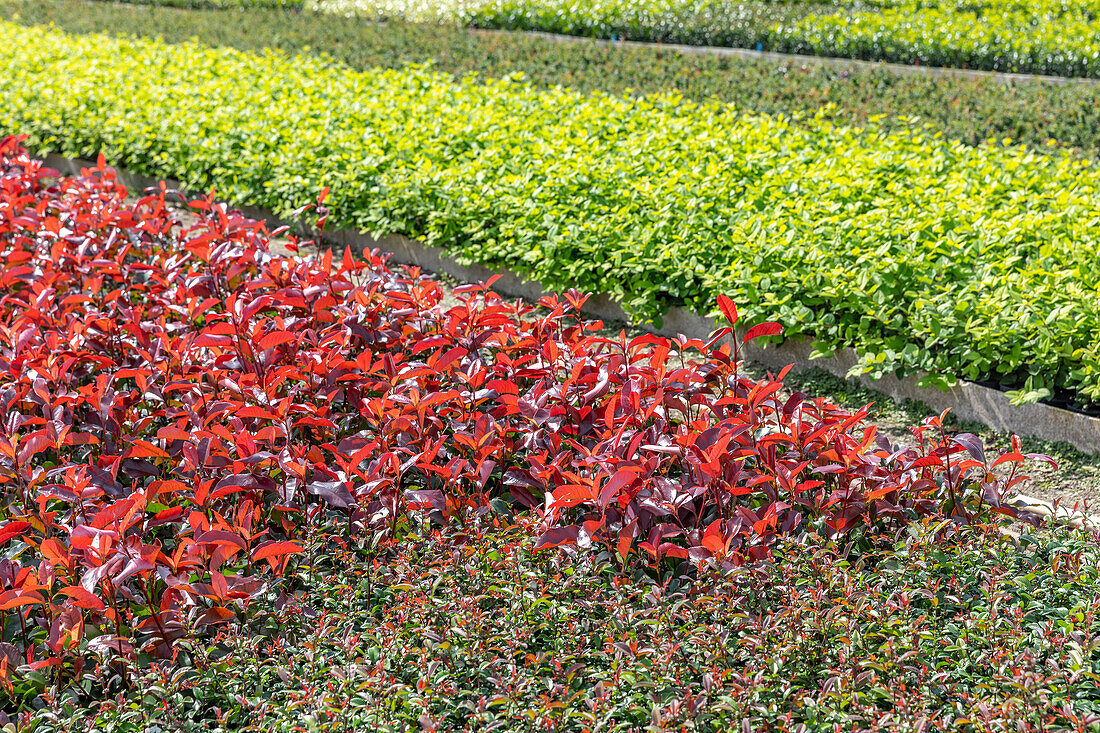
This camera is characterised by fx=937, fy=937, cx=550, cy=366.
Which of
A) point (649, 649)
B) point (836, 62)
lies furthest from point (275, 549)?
point (836, 62)

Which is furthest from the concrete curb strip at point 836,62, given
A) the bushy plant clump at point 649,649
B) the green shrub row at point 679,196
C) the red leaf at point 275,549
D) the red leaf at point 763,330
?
the red leaf at point 275,549

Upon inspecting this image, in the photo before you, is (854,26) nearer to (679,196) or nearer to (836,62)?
(836,62)

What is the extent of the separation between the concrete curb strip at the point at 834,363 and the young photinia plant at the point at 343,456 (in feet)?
0.97

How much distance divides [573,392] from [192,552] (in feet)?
3.85

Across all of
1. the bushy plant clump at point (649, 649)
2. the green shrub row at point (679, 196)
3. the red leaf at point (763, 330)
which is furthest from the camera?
the green shrub row at point (679, 196)

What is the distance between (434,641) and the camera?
1978mm

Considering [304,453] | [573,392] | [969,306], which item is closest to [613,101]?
[969,306]

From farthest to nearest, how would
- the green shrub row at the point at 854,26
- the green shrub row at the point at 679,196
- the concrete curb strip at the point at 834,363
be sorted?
the green shrub row at the point at 854,26 < the green shrub row at the point at 679,196 < the concrete curb strip at the point at 834,363

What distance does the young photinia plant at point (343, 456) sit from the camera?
214 centimetres

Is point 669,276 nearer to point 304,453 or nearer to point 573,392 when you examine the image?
point 573,392

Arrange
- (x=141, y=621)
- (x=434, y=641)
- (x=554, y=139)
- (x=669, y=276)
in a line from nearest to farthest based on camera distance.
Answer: (x=434, y=641), (x=141, y=621), (x=669, y=276), (x=554, y=139)

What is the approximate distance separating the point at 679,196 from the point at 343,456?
2.61 m

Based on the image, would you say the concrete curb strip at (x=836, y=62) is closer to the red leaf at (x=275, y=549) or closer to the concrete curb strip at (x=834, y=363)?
the concrete curb strip at (x=834, y=363)

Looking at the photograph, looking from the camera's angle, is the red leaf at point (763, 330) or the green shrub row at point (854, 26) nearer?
the red leaf at point (763, 330)
